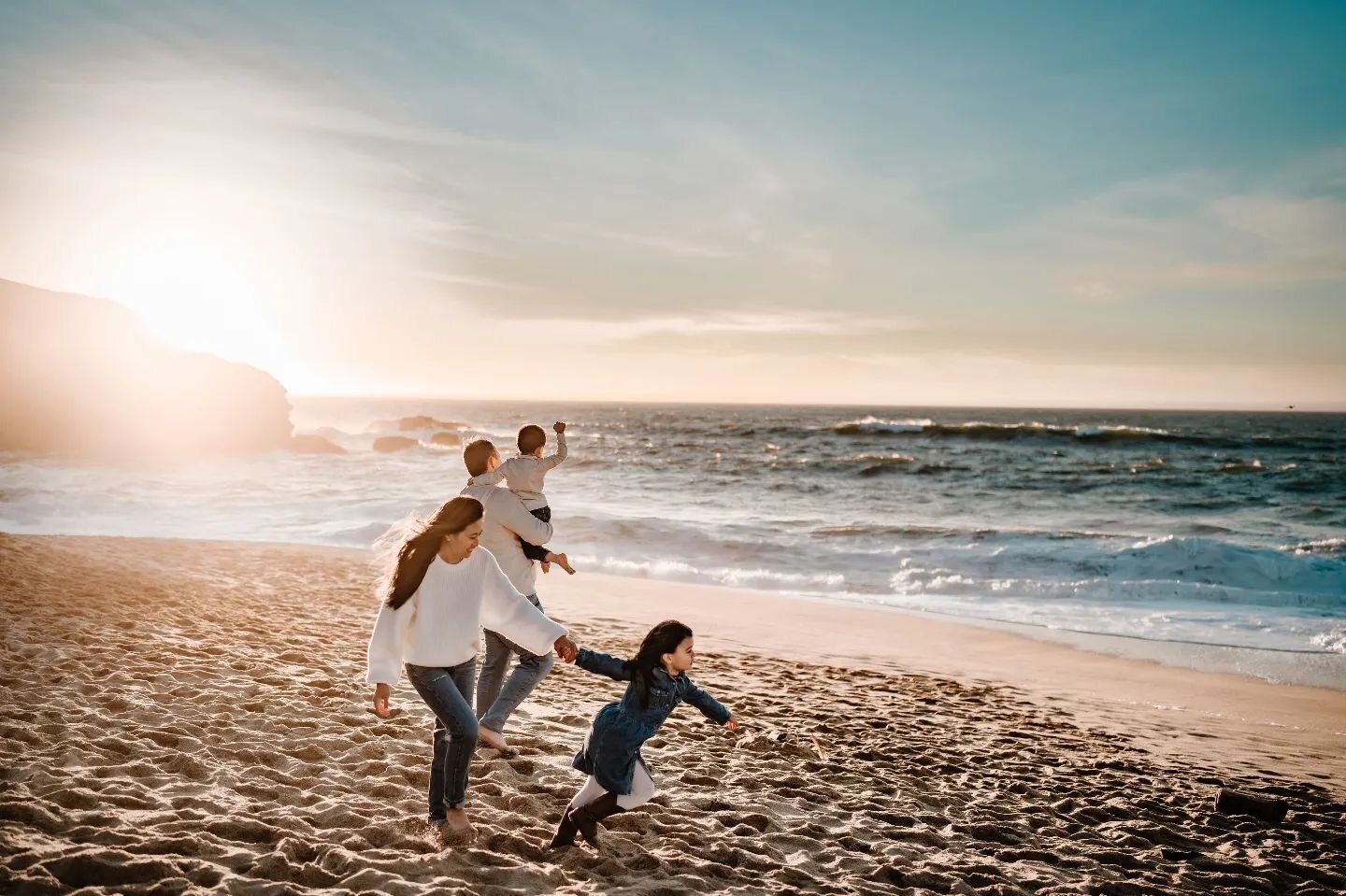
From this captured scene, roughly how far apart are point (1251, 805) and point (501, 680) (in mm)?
5269

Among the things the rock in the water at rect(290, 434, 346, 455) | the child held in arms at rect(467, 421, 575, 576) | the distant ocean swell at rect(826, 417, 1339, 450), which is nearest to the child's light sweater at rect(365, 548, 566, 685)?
the child held in arms at rect(467, 421, 575, 576)

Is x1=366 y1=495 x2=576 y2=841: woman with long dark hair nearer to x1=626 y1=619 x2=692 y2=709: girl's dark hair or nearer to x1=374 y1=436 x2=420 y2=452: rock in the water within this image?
x1=626 y1=619 x2=692 y2=709: girl's dark hair

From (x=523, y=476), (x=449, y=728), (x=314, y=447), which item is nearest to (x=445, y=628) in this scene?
(x=449, y=728)

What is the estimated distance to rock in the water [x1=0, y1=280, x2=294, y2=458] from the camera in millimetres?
37469

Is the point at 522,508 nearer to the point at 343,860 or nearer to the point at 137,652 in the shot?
the point at 343,860

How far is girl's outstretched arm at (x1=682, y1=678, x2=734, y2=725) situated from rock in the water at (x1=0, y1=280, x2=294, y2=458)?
4035 centimetres

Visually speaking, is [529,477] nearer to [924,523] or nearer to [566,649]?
[566,649]

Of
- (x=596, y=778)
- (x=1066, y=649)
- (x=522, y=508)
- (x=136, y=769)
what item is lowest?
(x=1066, y=649)

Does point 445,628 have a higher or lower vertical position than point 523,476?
lower

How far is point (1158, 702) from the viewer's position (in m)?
8.51

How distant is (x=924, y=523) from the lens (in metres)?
24.5

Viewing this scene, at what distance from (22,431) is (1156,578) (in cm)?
4418

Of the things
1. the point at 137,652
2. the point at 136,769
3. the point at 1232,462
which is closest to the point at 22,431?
the point at 137,652

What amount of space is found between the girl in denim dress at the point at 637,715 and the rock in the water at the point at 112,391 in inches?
1578
